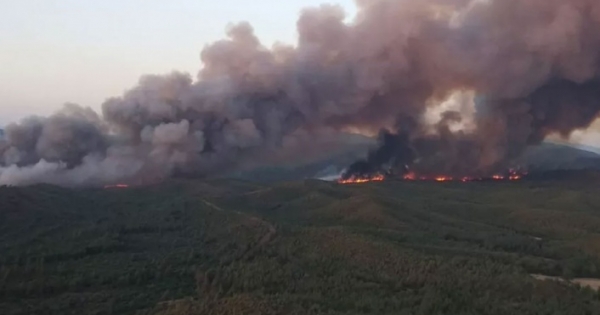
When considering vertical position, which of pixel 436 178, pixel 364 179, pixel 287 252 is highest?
pixel 436 178

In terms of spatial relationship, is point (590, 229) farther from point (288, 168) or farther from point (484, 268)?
point (288, 168)

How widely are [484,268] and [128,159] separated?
30.0 metres

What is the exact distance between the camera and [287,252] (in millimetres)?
40844

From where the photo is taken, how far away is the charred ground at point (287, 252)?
32188mm

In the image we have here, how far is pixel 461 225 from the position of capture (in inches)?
2100

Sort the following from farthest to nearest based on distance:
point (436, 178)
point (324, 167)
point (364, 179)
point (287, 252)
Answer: point (324, 167), point (436, 178), point (364, 179), point (287, 252)

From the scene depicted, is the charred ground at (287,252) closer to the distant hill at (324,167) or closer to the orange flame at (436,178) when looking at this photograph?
the orange flame at (436,178)

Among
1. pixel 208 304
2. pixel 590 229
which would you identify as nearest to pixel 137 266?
pixel 208 304

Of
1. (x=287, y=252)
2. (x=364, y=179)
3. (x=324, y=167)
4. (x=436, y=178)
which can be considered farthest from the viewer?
(x=324, y=167)

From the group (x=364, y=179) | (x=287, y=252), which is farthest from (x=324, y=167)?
(x=287, y=252)

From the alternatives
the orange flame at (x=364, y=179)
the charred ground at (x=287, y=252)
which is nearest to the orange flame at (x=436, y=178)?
the orange flame at (x=364, y=179)

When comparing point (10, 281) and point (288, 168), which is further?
point (288, 168)

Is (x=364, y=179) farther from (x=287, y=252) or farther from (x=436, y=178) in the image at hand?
(x=287, y=252)

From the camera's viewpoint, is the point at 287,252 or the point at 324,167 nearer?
the point at 287,252
